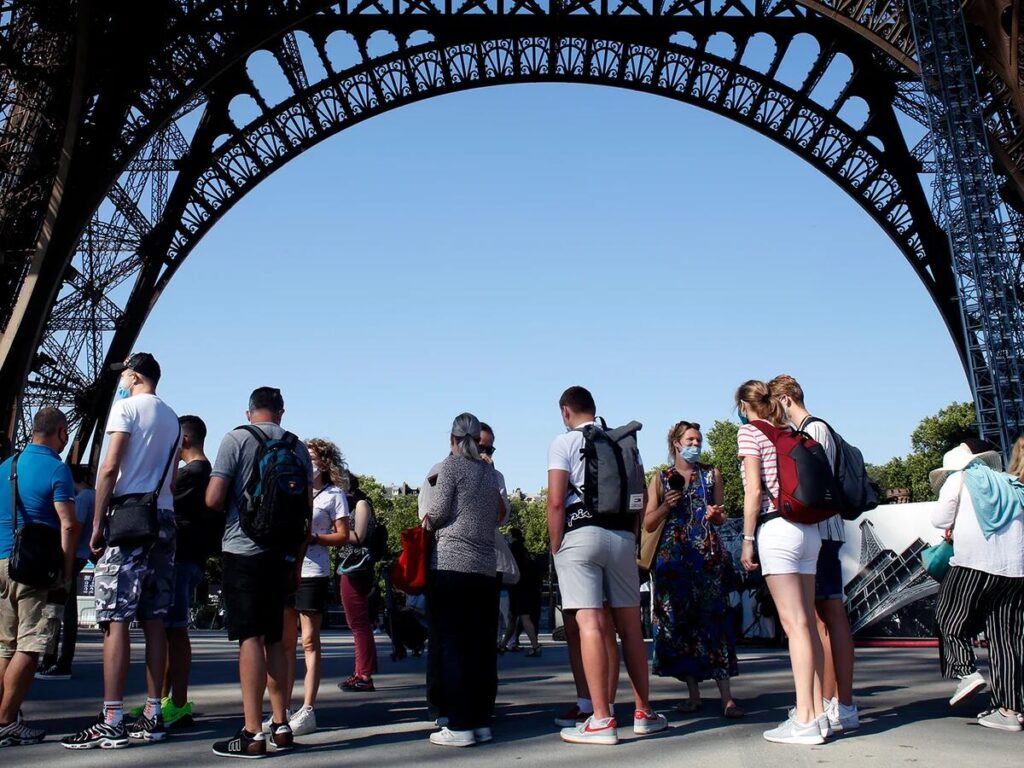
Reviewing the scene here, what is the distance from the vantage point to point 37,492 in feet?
19.6

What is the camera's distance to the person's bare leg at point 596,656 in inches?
224

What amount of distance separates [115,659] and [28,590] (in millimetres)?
632

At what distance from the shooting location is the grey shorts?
5.86 metres

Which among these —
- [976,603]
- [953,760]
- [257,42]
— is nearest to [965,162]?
[257,42]

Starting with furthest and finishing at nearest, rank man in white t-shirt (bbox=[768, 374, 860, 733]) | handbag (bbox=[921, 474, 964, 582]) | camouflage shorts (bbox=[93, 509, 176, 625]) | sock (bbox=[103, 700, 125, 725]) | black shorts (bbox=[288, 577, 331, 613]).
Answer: handbag (bbox=[921, 474, 964, 582]), black shorts (bbox=[288, 577, 331, 613]), man in white t-shirt (bbox=[768, 374, 860, 733]), camouflage shorts (bbox=[93, 509, 176, 625]), sock (bbox=[103, 700, 125, 725])

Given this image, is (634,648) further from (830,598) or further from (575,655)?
(830,598)

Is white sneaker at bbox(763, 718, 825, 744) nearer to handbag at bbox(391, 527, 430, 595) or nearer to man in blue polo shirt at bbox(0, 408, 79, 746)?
handbag at bbox(391, 527, 430, 595)

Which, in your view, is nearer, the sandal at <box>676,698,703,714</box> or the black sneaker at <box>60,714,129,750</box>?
the black sneaker at <box>60,714,129,750</box>

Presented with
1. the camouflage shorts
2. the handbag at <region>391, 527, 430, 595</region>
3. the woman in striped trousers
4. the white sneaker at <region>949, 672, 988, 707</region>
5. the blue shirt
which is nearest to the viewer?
the camouflage shorts

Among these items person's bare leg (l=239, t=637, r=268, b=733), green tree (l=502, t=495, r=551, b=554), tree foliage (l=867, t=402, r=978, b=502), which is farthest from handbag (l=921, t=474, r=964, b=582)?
green tree (l=502, t=495, r=551, b=554)

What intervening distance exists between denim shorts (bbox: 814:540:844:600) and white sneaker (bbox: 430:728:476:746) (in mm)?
1953

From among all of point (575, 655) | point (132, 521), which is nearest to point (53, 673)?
point (132, 521)

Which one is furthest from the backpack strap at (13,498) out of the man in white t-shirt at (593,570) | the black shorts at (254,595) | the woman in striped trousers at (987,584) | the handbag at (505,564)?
the woman in striped trousers at (987,584)

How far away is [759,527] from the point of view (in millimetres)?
5852
